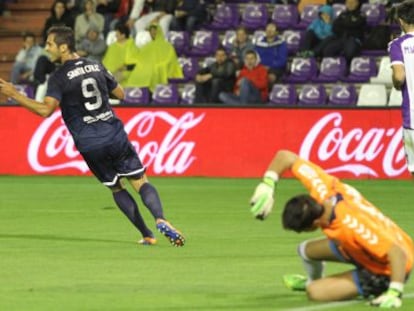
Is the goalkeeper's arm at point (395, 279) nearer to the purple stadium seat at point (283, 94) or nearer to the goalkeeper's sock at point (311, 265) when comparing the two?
the goalkeeper's sock at point (311, 265)

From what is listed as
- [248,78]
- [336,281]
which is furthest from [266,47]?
[336,281]

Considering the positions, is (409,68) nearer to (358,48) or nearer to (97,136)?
(97,136)

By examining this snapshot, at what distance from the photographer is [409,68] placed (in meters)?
13.0

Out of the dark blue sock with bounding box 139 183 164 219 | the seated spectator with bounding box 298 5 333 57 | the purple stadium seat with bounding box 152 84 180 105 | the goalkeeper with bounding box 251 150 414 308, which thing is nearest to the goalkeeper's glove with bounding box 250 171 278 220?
the goalkeeper with bounding box 251 150 414 308

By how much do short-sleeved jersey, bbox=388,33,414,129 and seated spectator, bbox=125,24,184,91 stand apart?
1326 cm

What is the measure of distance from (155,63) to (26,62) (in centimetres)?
293

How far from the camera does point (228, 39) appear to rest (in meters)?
27.0

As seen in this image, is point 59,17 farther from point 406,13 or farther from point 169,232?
point 406,13

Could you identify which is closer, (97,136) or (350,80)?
(97,136)

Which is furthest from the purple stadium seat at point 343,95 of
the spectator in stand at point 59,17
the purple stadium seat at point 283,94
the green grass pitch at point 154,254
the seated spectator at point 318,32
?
the spectator in stand at point 59,17

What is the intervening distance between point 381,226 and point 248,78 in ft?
51.1

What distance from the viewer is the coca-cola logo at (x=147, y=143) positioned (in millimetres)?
23000

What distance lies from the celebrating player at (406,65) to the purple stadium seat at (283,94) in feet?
38.6

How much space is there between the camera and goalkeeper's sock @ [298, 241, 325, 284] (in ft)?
32.3
